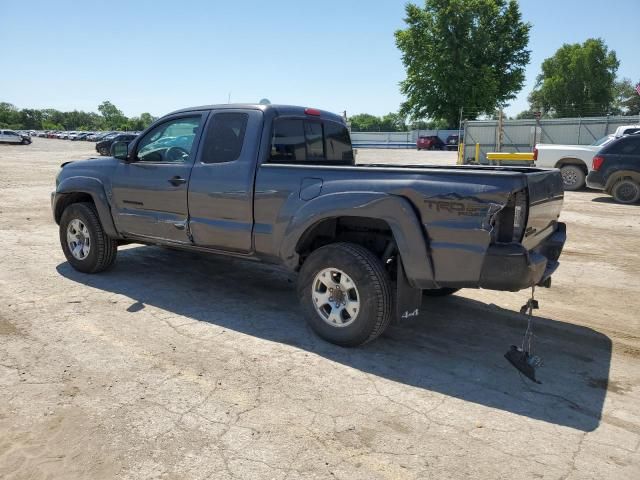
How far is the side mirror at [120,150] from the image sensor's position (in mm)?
5512

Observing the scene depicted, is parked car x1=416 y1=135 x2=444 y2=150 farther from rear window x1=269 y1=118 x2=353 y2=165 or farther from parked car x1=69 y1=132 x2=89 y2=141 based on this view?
parked car x1=69 y1=132 x2=89 y2=141

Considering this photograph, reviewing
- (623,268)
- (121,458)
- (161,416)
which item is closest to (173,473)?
(121,458)

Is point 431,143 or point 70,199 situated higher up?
point 431,143

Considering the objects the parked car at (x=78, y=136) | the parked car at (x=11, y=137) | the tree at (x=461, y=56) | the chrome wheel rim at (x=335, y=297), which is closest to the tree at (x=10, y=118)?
the parked car at (x=78, y=136)

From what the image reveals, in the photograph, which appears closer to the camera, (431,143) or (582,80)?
(431,143)

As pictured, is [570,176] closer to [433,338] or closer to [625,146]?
[625,146]

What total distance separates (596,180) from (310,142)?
9.82 meters

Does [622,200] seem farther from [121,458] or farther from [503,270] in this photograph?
[121,458]

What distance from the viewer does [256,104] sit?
4.77 m

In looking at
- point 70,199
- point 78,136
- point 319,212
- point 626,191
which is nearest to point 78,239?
point 70,199

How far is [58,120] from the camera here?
503 ft

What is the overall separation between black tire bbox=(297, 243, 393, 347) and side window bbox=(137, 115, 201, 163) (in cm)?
188

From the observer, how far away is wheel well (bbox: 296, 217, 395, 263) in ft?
13.4

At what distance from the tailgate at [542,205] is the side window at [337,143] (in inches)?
86.2
